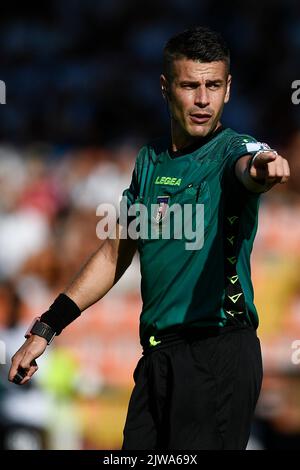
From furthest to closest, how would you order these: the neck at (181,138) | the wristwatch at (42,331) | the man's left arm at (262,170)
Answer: the wristwatch at (42,331)
the neck at (181,138)
the man's left arm at (262,170)

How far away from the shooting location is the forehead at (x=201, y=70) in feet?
12.7

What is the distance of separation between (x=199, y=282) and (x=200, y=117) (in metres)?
0.65

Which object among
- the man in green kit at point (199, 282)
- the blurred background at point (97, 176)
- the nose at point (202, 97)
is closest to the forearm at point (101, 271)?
the man in green kit at point (199, 282)

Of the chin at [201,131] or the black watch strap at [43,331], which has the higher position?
the chin at [201,131]

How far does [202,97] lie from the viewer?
3854mm

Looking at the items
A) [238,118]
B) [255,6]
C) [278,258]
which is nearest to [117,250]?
[278,258]

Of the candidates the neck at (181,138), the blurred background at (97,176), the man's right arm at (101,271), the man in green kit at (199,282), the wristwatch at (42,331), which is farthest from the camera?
the blurred background at (97,176)

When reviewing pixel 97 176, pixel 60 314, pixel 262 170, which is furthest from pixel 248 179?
pixel 97 176

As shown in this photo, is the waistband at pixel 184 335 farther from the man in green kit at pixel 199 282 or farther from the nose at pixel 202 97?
the nose at pixel 202 97

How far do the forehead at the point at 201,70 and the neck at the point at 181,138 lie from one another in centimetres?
19

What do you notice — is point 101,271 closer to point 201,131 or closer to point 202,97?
point 201,131

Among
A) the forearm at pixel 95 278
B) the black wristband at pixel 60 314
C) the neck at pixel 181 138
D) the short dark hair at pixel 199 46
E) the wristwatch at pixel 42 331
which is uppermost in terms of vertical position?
the short dark hair at pixel 199 46

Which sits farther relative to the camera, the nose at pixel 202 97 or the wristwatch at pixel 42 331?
the wristwatch at pixel 42 331

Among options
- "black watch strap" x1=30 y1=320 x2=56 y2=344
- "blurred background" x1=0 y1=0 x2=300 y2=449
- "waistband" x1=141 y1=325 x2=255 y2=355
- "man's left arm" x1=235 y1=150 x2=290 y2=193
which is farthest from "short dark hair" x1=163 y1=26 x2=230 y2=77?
"blurred background" x1=0 y1=0 x2=300 y2=449
